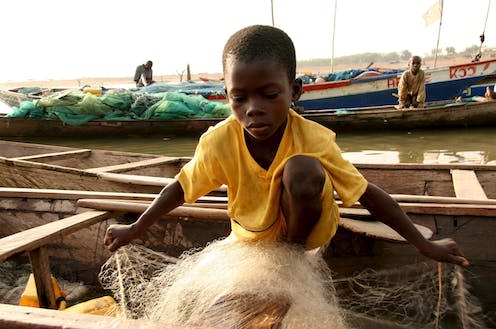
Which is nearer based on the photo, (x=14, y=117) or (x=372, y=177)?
(x=372, y=177)

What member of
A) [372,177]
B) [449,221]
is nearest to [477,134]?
[372,177]

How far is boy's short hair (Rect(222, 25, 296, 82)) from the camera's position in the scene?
140 centimetres

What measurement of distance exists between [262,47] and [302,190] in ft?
1.61

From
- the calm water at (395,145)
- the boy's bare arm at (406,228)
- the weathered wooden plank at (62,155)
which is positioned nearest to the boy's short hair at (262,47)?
the boy's bare arm at (406,228)

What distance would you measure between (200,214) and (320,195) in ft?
3.52

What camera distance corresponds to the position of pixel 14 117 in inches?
405

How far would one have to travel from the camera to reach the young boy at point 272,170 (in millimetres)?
1394

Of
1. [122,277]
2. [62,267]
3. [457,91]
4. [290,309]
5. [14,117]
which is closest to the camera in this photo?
[290,309]

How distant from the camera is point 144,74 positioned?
15258mm

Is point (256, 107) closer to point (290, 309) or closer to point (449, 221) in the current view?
point (290, 309)

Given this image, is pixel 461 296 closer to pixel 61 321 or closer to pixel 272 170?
pixel 272 170

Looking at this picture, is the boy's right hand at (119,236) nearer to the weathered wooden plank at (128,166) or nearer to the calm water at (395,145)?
the weathered wooden plank at (128,166)

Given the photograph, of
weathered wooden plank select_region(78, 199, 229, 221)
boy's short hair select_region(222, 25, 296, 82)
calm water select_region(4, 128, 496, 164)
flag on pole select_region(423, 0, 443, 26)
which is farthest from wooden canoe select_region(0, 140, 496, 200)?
flag on pole select_region(423, 0, 443, 26)

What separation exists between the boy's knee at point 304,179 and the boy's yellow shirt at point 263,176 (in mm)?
90
